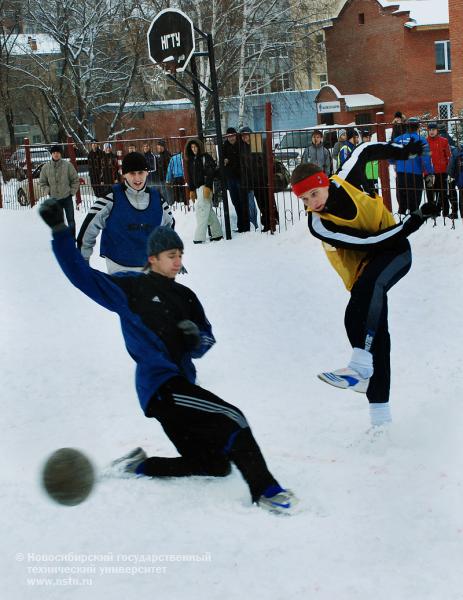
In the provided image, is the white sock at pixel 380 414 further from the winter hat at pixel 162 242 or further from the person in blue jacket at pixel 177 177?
the person in blue jacket at pixel 177 177

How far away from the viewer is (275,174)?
44.3 feet

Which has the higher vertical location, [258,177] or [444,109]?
[444,109]

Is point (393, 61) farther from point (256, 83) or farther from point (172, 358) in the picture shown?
point (172, 358)

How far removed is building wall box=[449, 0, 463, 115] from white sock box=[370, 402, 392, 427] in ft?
97.4

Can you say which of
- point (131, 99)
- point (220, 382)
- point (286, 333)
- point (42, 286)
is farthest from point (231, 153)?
point (131, 99)

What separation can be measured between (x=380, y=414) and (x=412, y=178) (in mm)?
6655

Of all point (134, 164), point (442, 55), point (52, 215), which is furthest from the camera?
point (442, 55)

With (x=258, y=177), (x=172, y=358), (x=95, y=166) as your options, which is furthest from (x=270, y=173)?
(x=172, y=358)

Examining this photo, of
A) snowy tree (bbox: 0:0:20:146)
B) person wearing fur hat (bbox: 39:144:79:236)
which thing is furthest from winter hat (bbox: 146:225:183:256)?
snowy tree (bbox: 0:0:20:146)

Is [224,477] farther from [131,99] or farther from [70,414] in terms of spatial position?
[131,99]

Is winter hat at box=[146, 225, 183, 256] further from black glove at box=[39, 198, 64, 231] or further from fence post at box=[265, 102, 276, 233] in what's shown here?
fence post at box=[265, 102, 276, 233]

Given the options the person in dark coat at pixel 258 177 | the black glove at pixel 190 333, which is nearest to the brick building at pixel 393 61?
the person in dark coat at pixel 258 177

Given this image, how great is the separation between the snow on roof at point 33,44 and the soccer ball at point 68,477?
3182cm

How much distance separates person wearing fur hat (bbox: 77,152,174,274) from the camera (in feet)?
22.1
